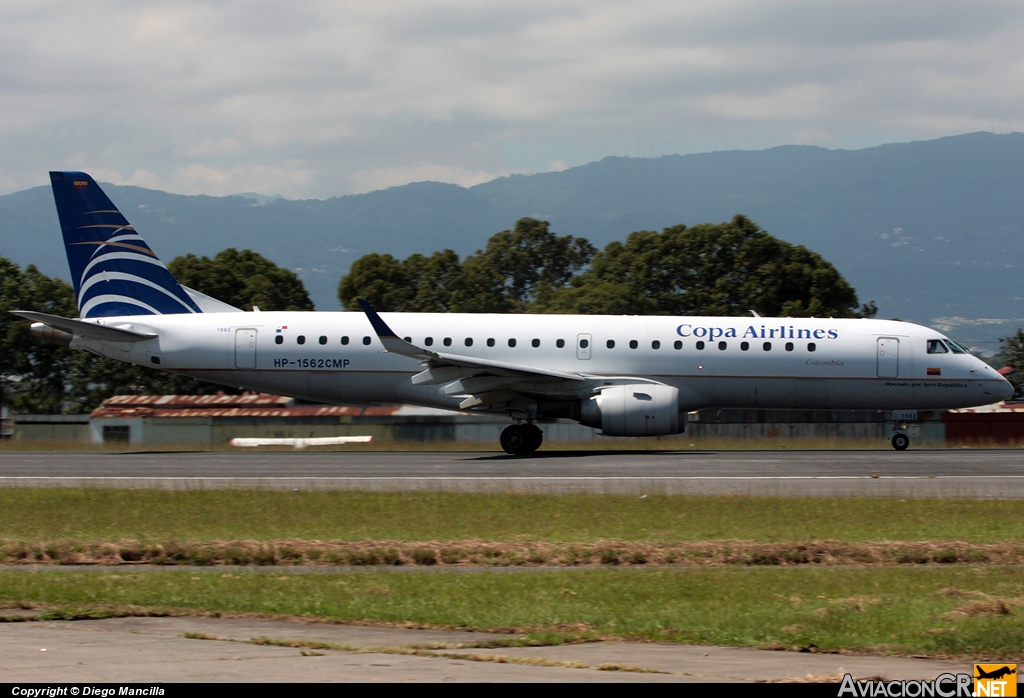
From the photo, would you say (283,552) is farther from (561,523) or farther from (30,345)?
(30,345)

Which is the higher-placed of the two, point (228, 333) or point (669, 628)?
point (228, 333)

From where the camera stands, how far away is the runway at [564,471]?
20.5 m

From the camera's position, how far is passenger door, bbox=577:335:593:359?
96.8ft

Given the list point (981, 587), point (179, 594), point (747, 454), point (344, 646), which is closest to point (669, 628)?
point (344, 646)

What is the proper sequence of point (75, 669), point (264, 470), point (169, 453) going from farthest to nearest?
point (169, 453) < point (264, 470) < point (75, 669)

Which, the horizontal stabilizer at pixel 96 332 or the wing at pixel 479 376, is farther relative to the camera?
the horizontal stabilizer at pixel 96 332

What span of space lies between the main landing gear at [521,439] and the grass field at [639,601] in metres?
16.6

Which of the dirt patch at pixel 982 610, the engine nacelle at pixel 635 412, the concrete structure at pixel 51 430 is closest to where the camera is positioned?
the dirt patch at pixel 982 610

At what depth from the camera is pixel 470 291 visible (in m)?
90.2

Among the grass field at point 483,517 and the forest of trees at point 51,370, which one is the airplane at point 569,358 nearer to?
the grass field at point 483,517

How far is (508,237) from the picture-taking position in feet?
472

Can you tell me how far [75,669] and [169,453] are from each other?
80.2 feet

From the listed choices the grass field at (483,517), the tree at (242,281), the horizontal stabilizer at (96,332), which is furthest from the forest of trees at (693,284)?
the grass field at (483,517)

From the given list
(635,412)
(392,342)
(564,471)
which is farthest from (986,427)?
(392,342)
